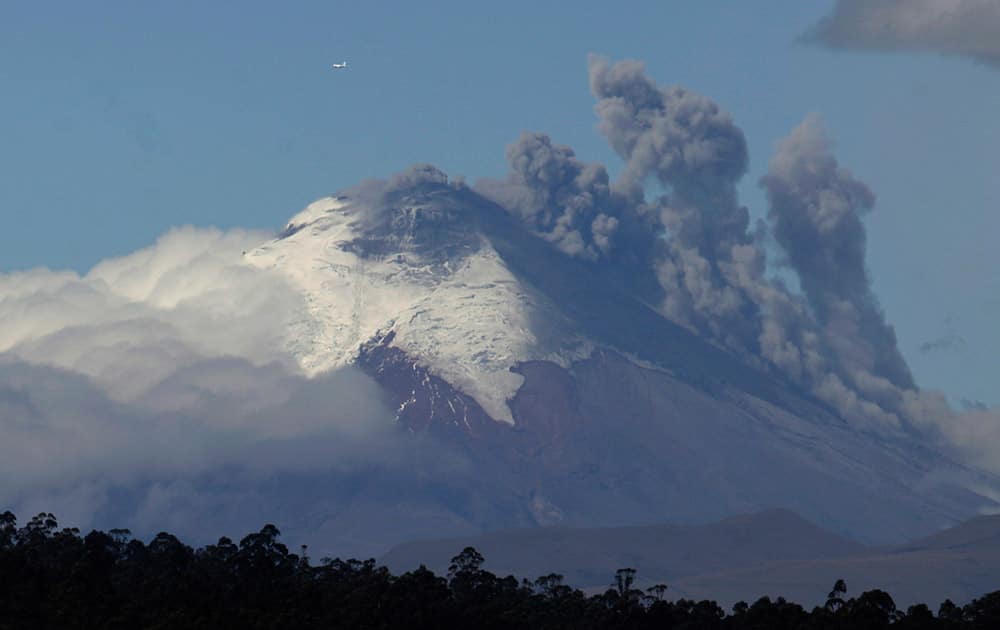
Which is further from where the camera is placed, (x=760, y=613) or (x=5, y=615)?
(x=760, y=613)

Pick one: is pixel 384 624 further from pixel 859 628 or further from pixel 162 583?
pixel 859 628

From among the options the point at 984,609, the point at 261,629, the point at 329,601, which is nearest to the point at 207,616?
the point at 261,629

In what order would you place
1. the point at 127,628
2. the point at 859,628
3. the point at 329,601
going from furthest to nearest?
the point at 329,601, the point at 859,628, the point at 127,628

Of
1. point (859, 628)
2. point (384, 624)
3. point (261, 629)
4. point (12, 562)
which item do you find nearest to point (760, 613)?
point (859, 628)

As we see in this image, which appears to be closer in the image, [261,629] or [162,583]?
[261,629]

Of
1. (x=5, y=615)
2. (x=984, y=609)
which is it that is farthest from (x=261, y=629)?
(x=984, y=609)

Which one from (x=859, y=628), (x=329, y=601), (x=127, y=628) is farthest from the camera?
(x=329, y=601)

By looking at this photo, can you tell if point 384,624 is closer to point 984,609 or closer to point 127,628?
point 127,628

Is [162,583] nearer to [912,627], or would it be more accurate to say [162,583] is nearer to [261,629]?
[261,629]
